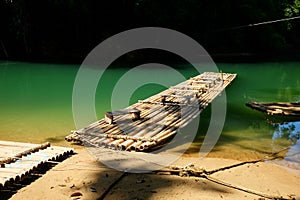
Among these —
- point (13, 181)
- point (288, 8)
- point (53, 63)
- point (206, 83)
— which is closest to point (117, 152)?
point (13, 181)

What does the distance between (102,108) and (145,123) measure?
8.71 feet

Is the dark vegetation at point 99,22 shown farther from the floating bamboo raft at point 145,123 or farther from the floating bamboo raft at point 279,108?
the floating bamboo raft at point 145,123

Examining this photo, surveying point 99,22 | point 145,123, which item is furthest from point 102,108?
point 99,22

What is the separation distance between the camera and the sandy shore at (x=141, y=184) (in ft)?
13.3

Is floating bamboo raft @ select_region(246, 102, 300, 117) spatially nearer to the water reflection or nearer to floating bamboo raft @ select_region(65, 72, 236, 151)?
the water reflection

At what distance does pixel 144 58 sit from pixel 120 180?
2159 cm

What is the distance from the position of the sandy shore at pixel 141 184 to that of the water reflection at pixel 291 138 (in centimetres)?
74

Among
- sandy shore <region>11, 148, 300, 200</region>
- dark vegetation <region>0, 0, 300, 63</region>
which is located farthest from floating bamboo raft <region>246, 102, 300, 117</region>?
dark vegetation <region>0, 0, 300, 63</region>

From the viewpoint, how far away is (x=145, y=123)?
734 cm

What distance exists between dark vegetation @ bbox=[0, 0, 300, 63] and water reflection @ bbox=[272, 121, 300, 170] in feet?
43.5

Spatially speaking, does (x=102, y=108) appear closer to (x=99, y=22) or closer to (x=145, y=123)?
(x=145, y=123)

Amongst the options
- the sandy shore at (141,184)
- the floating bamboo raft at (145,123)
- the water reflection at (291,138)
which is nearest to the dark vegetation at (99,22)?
the floating bamboo raft at (145,123)

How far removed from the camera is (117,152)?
18.4ft

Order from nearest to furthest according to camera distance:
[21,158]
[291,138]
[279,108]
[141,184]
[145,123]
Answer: [141,184] → [21,158] → [145,123] → [291,138] → [279,108]
